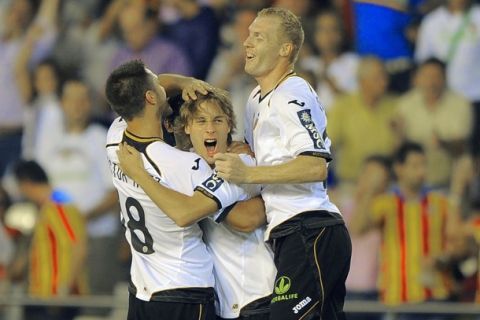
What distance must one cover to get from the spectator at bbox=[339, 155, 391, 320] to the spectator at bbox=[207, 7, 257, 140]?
49.9 inches

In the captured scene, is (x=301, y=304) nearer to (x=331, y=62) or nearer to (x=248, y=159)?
(x=248, y=159)

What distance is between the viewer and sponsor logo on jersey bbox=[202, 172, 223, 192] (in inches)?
245

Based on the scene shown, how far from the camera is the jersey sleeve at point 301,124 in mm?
6176

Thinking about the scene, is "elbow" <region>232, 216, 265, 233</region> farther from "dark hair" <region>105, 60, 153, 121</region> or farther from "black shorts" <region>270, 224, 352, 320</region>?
"dark hair" <region>105, 60, 153, 121</region>

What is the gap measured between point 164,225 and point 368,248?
374 cm

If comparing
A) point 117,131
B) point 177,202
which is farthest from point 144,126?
point 177,202

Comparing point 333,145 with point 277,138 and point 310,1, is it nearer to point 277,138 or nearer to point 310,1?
point 310,1

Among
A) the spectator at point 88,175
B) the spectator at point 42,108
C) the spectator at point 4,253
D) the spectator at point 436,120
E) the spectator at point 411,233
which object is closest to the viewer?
the spectator at point 411,233

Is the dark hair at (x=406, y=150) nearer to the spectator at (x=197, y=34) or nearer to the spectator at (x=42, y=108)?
the spectator at (x=197, y=34)

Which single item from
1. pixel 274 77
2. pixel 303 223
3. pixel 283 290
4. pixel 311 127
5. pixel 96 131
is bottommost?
pixel 283 290

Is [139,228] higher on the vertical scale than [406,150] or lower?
lower

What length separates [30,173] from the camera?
10641mm

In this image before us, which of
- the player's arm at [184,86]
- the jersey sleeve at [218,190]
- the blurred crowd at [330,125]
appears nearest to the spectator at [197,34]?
the blurred crowd at [330,125]

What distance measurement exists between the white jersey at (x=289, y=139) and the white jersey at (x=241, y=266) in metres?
0.12
